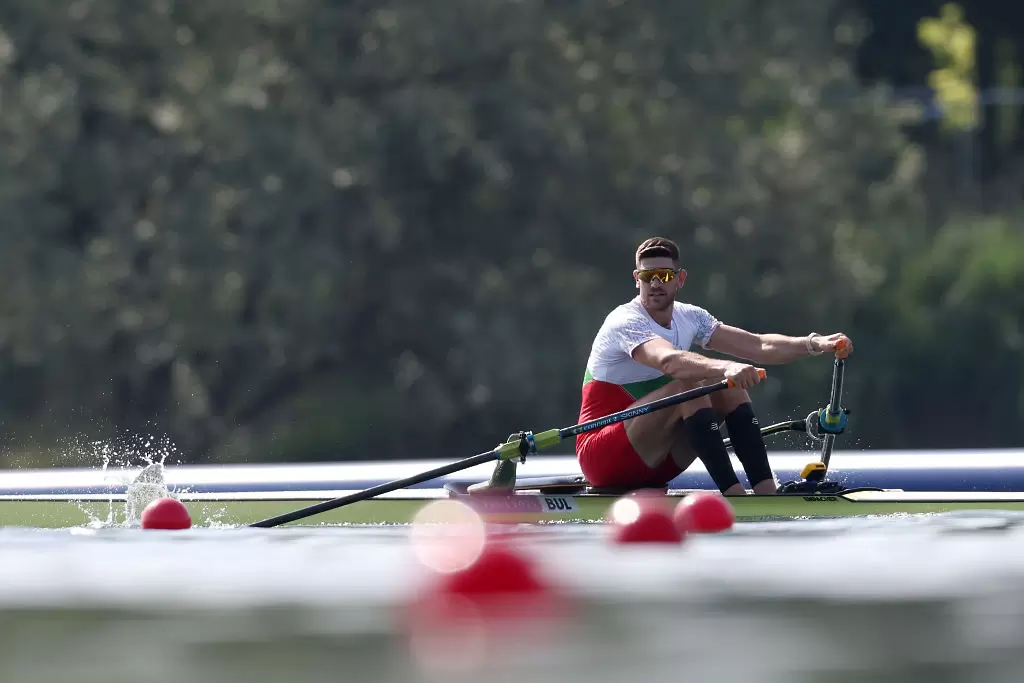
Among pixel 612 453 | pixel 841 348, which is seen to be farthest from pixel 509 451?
pixel 841 348

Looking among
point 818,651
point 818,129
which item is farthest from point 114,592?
point 818,129

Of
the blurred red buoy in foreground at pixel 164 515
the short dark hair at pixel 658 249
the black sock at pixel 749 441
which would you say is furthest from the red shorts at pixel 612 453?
the blurred red buoy in foreground at pixel 164 515

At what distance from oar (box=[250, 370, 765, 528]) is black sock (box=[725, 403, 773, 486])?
266 mm

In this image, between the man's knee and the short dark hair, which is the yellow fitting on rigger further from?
the short dark hair

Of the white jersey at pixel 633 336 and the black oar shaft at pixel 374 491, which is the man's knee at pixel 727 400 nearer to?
the white jersey at pixel 633 336

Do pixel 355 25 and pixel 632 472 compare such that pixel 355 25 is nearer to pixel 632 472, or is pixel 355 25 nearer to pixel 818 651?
pixel 632 472

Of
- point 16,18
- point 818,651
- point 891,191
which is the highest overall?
point 16,18

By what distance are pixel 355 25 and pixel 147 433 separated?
5.06m

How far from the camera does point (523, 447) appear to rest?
9.01 meters

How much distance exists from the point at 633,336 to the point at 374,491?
5.21ft

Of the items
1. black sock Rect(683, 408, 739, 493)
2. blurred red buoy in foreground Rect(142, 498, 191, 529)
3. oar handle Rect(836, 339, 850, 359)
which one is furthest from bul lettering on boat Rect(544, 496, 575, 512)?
blurred red buoy in foreground Rect(142, 498, 191, 529)

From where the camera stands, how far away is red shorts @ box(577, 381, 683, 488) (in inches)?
355

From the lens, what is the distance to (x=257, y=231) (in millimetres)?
20453

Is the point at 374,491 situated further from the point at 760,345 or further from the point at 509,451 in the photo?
the point at 760,345
